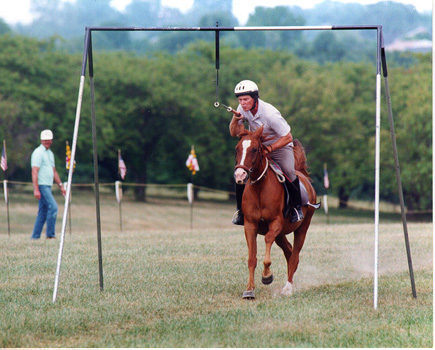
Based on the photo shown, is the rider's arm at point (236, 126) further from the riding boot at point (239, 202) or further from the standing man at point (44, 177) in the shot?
the standing man at point (44, 177)

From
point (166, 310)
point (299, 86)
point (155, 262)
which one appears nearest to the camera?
point (166, 310)

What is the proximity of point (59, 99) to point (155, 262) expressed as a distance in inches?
1455

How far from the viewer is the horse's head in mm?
8055

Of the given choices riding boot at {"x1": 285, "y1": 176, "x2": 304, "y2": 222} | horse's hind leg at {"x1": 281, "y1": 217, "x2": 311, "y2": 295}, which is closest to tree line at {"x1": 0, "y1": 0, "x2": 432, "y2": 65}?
horse's hind leg at {"x1": 281, "y1": 217, "x2": 311, "y2": 295}

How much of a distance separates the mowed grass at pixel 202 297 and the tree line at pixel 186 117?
1185 inches

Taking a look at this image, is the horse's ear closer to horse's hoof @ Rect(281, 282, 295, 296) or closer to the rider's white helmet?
the rider's white helmet

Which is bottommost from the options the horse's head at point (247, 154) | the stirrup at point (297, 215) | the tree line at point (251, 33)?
the stirrup at point (297, 215)

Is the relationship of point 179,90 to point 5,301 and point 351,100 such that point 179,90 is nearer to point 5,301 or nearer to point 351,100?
point 351,100

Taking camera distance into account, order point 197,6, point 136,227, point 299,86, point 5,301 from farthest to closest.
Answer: point 197,6 < point 299,86 < point 136,227 < point 5,301

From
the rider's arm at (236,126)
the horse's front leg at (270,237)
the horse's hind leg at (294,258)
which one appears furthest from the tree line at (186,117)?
the rider's arm at (236,126)

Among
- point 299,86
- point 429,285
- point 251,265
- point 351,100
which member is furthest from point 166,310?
point 351,100

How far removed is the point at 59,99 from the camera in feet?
156

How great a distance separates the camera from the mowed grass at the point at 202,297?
22.7 ft

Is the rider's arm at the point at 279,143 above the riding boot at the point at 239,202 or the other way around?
above
